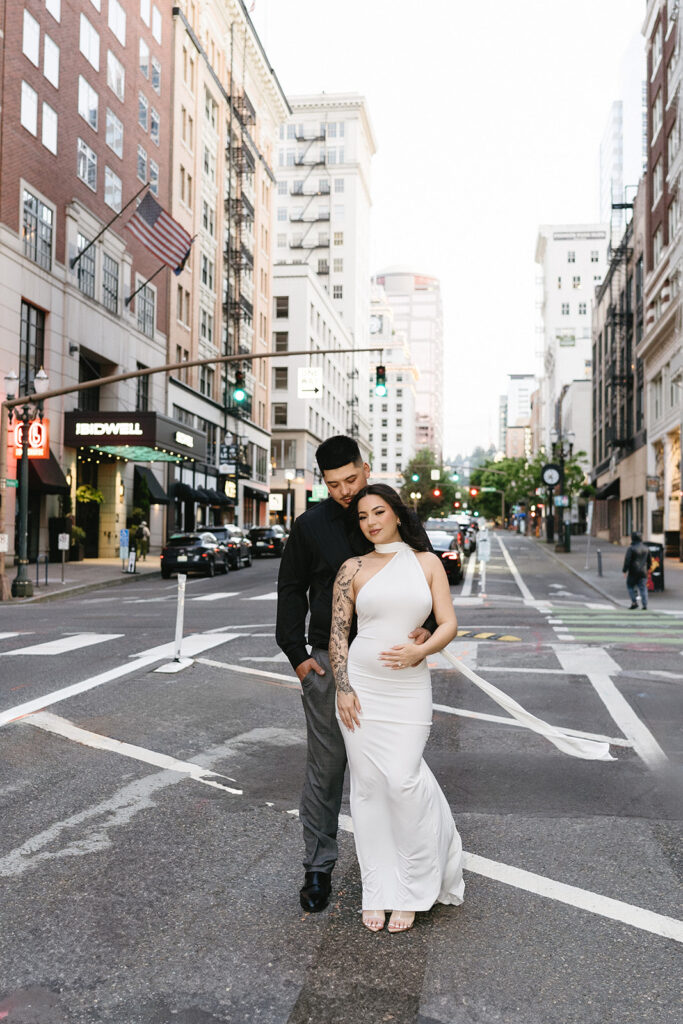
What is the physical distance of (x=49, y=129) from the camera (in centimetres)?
3541

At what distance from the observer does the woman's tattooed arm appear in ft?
12.9

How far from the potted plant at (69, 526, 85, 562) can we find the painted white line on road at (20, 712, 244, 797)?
29.4m

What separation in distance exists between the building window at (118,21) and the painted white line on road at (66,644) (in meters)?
36.9

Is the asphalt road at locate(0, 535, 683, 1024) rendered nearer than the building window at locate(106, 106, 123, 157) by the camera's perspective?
Yes

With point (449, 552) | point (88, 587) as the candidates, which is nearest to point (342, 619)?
point (449, 552)

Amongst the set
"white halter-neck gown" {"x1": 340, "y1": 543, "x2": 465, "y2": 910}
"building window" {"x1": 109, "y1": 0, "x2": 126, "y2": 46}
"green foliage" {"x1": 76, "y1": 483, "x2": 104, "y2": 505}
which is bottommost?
"white halter-neck gown" {"x1": 340, "y1": 543, "x2": 465, "y2": 910}

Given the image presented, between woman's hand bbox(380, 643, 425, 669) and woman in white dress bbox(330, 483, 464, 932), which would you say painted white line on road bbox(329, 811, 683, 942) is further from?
woman's hand bbox(380, 643, 425, 669)

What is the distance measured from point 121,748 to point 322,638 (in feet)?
11.7

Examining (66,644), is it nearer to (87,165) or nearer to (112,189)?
(87,165)

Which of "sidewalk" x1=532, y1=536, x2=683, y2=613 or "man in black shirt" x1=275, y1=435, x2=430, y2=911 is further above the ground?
"man in black shirt" x1=275, y1=435, x2=430, y2=911

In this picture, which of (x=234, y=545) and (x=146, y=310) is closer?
(x=234, y=545)

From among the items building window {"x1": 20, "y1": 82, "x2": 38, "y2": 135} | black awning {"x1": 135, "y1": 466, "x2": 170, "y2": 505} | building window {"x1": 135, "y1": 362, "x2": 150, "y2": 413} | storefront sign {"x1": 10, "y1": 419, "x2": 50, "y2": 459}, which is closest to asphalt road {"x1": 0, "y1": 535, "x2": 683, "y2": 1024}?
storefront sign {"x1": 10, "y1": 419, "x2": 50, "y2": 459}

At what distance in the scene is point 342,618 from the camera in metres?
3.96

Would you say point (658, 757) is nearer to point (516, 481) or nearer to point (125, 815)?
point (125, 815)
